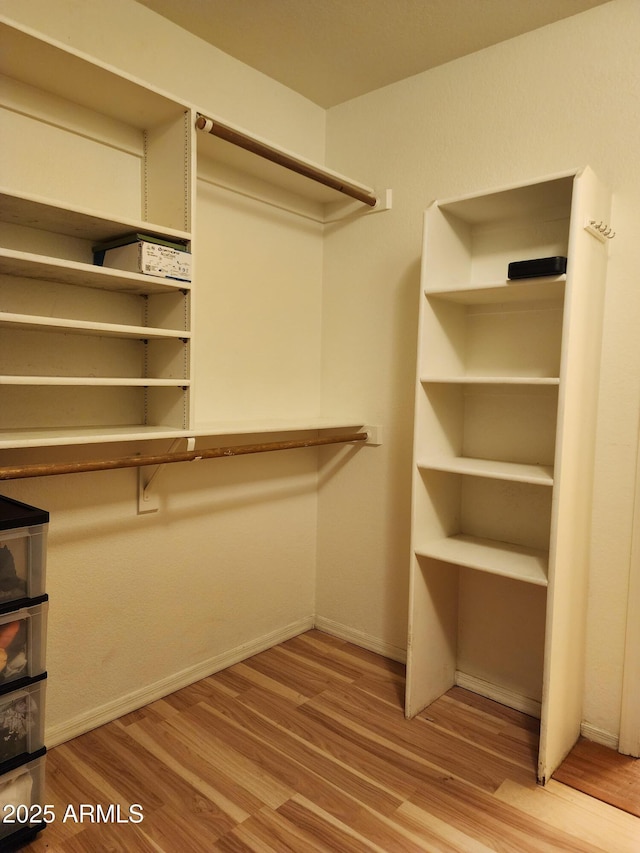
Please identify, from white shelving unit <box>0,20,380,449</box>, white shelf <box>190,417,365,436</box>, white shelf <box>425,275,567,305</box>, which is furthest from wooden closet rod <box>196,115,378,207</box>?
white shelf <box>190,417,365,436</box>

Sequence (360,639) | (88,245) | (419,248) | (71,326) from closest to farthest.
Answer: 1. (71,326)
2. (88,245)
3. (419,248)
4. (360,639)

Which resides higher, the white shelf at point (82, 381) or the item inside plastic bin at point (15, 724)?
the white shelf at point (82, 381)

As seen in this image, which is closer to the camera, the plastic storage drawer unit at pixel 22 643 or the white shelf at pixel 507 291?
the plastic storage drawer unit at pixel 22 643

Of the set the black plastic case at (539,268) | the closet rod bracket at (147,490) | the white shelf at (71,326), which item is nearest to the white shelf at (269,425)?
the closet rod bracket at (147,490)

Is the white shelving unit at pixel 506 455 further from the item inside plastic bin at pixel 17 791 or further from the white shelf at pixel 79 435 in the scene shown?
the item inside plastic bin at pixel 17 791

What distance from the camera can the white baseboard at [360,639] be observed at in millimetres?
2658

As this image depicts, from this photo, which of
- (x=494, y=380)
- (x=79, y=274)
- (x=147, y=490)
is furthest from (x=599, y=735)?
(x=79, y=274)

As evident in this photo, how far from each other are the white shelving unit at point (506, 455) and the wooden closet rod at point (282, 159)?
523 mm

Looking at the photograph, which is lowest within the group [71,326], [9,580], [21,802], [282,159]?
[21,802]

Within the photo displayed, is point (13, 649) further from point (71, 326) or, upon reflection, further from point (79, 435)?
point (71, 326)

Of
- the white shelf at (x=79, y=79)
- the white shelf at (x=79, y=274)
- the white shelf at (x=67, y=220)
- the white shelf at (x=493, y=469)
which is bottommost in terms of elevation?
the white shelf at (x=493, y=469)

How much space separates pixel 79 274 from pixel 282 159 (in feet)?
3.08

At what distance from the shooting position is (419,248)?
254 centimetres

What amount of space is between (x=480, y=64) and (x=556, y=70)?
0.33 metres
